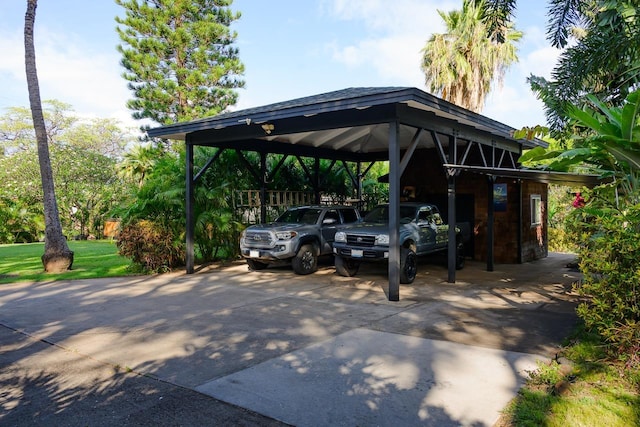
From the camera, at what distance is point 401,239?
31.8 ft

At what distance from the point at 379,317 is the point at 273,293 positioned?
106 inches

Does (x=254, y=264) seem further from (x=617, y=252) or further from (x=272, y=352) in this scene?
(x=617, y=252)

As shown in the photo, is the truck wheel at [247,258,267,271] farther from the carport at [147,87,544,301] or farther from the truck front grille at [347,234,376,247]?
the truck front grille at [347,234,376,247]

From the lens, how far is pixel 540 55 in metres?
19.8

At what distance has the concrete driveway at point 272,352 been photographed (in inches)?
146

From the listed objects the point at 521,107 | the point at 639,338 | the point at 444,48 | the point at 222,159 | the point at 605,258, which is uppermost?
the point at 444,48

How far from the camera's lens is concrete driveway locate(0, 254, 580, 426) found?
372 centimetres

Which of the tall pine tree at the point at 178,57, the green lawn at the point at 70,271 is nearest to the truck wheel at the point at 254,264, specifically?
the green lawn at the point at 70,271

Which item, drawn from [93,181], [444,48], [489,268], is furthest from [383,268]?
[93,181]

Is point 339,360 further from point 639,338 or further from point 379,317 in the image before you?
point 639,338

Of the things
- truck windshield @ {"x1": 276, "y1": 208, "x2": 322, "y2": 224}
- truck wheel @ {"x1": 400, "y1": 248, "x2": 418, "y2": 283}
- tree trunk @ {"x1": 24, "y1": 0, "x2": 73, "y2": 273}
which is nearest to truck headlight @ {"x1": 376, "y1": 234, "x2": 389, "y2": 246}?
truck wheel @ {"x1": 400, "y1": 248, "x2": 418, "y2": 283}

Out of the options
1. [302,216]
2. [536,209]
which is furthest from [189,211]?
[536,209]

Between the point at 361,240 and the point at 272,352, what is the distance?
16.0 ft

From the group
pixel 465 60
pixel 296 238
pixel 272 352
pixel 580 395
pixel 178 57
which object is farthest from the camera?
pixel 178 57
